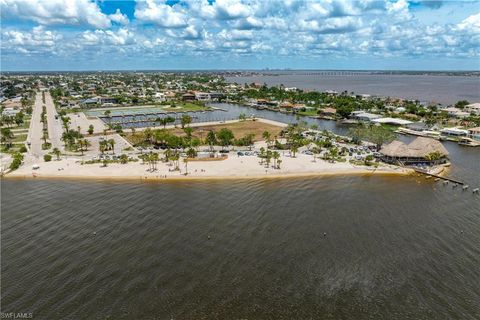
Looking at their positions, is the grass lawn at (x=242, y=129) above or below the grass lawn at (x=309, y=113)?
below

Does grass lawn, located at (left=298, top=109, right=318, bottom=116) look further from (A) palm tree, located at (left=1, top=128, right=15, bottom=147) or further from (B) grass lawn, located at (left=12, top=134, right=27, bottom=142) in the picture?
(A) palm tree, located at (left=1, top=128, right=15, bottom=147)

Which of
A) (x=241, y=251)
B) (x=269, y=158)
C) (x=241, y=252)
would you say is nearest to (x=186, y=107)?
(x=269, y=158)

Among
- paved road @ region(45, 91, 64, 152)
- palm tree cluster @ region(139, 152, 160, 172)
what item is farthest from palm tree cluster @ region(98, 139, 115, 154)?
palm tree cluster @ region(139, 152, 160, 172)

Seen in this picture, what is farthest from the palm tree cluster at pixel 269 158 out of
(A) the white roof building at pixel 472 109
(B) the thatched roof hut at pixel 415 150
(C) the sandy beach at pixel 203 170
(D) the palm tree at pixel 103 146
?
(A) the white roof building at pixel 472 109

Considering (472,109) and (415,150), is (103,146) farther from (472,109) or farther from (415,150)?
(472,109)

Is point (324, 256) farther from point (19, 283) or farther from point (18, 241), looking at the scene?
point (18, 241)

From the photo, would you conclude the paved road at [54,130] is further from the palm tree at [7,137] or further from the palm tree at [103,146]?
the palm tree at [103,146]
